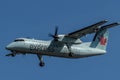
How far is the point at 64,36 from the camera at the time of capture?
6881cm

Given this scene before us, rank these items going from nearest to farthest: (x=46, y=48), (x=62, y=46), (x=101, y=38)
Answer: (x=46, y=48) < (x=62, y=46) < (x=101, y=38)

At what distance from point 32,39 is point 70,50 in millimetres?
5541

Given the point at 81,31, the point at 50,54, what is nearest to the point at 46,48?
the point at 50,54

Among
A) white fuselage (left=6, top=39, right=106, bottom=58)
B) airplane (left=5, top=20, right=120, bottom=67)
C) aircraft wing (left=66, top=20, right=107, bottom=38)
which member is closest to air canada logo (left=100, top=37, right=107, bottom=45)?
airplane (left=5, top=20, right=120, bottom=67)

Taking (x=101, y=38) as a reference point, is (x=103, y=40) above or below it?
below

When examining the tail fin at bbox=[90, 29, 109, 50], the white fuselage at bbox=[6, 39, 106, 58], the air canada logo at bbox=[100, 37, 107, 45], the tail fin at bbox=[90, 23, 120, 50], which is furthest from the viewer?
the air canada logo at bbox=[100, 37, 107, 45]

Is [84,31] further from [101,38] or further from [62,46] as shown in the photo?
[101,38]

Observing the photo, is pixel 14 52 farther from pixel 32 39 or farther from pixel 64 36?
pixel 64 36

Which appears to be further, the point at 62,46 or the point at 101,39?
the point at 101,39

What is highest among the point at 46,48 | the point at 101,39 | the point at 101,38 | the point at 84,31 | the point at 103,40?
the point at 84,31

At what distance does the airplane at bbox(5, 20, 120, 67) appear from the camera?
66375mm

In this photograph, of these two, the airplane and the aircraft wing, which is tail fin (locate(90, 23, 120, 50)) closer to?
the airplane

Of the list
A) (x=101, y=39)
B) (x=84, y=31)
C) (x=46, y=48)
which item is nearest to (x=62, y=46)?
(x=46, y=48)

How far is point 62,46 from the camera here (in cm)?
6869
